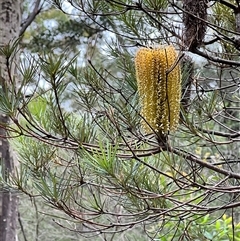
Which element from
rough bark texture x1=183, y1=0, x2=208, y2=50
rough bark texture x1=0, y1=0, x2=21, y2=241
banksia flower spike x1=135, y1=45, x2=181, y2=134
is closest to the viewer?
banksia flower spike x1=135, y1=45, x2=181, y2=134

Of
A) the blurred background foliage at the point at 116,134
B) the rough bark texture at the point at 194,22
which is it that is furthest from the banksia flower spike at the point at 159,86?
the rough bark texture at the point at 194,22

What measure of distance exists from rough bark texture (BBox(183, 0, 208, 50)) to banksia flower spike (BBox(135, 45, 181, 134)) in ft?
0.59

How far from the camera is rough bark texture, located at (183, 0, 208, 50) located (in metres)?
0.88

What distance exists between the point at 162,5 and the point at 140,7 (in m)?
0.14

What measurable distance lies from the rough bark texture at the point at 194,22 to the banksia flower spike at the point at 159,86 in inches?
7.0

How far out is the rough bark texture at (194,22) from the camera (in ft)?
2.89

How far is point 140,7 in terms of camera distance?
90cm

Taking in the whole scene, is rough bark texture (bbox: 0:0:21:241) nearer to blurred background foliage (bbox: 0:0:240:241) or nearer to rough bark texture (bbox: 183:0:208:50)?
blurred background foliage (bbox: 0:0:240:241)

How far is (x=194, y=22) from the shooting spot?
2.91 feet

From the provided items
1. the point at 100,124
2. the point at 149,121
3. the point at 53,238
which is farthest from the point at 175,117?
the point at 53,238

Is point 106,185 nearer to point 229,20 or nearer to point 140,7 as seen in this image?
point 140,7

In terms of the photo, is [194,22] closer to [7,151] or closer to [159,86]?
[159,86]

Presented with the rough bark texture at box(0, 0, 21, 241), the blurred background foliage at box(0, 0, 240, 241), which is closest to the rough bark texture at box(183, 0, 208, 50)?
the blurred background foliage at box(0, 0, 240, 241)

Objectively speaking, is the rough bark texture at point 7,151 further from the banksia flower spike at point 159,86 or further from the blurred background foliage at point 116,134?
the banksia flower spike at point 159,86
